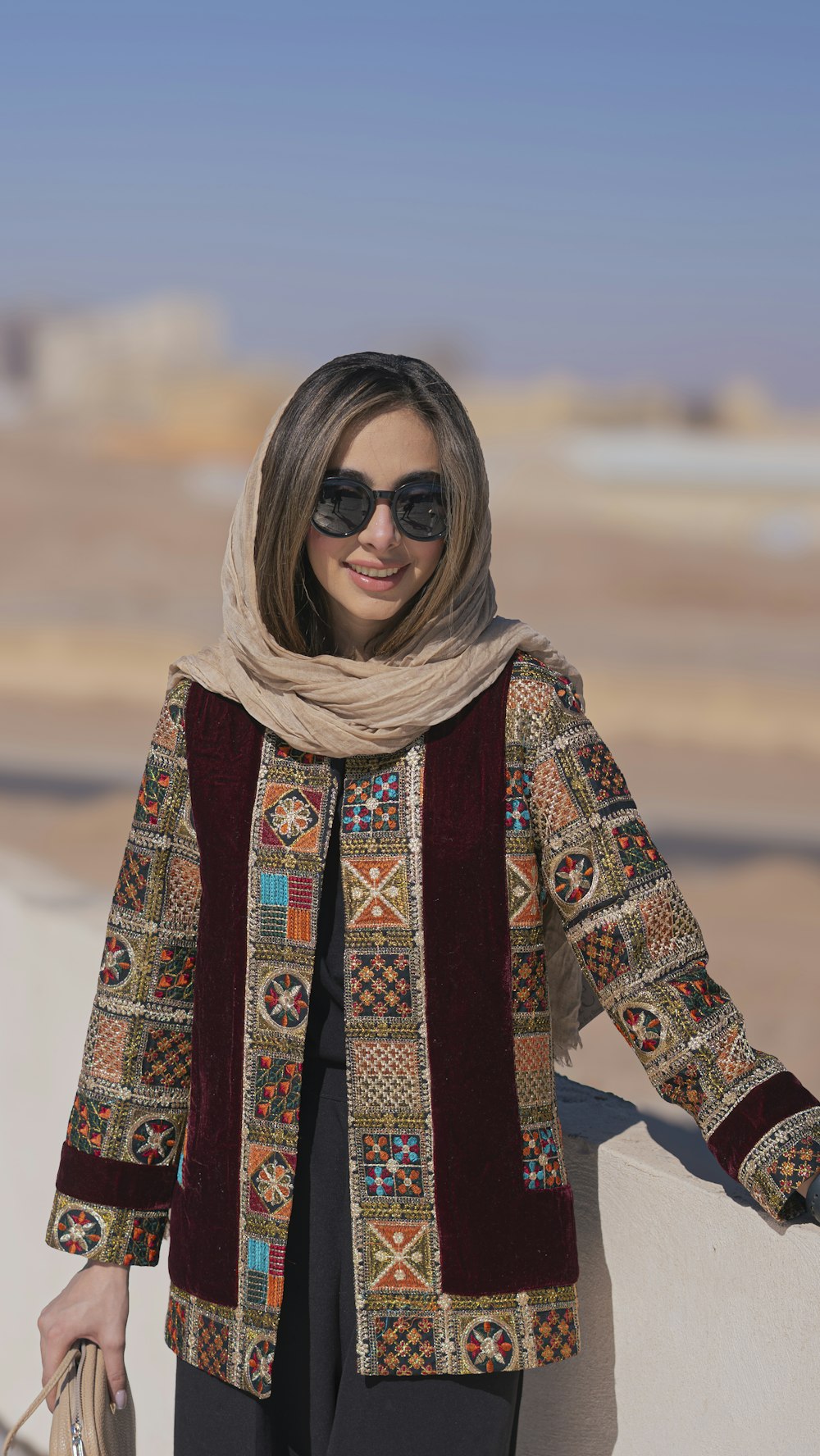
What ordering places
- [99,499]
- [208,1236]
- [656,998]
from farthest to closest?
[99,499]
[208,1236]
[656,998]

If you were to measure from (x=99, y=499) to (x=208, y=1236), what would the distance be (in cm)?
3427

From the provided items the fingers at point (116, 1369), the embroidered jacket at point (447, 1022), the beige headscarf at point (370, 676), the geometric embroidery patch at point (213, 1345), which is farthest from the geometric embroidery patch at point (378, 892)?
the fingers at point (116, 1369)

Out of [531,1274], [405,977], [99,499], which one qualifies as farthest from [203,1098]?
[99,499]

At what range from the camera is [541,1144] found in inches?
64.2

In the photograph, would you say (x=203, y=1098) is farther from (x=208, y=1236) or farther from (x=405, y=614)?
(x=405, y=614)

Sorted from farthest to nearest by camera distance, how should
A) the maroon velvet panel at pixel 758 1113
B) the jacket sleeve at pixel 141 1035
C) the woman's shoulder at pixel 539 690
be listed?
the jacket sleeve at pixel 141 1035, the woman's shoulder at pixel 539 690, the maroon velvet panel at pixel 758 1113

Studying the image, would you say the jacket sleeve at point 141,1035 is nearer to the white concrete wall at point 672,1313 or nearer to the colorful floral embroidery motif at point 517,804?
the colorful floral embroidery motif at point 517,804

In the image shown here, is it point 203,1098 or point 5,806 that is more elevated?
point 5,806

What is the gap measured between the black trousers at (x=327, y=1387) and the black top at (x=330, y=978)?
2cm

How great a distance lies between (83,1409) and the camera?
5.67 ft

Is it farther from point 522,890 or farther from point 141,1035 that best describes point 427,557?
point 141,1035

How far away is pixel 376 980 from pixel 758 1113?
0.38 m

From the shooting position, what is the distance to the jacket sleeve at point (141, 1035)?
5.71ft

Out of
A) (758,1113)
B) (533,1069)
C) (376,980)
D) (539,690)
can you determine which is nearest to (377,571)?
(539,690)
